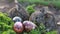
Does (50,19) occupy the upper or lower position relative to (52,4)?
upper

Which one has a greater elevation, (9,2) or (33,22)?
(33,22)

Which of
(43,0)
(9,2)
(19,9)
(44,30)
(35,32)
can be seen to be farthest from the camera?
(9,2)

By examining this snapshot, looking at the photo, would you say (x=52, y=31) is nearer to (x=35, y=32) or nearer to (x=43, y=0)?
(x=35, y=32)

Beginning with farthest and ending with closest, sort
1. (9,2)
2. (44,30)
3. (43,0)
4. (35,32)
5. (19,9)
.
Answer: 1. (9,2)
2. (43,0)
3. (19,9)
4. (44,30)
5. (35,32)

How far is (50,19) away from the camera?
A: 2.88 m

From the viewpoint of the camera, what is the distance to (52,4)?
177 inches

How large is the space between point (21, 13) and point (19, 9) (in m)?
0.06

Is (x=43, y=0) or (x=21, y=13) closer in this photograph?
(x=21, y=13)

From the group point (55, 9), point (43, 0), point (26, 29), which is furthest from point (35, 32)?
point (43, 0)

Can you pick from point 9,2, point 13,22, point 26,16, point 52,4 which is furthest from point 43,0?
point 13,22

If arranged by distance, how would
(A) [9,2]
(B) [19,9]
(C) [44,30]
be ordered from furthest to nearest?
(A) [9,2] < (B) [19,9] < (C) [44,30]

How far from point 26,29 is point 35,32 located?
12cm

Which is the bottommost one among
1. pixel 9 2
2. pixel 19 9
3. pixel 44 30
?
pixel 9 2

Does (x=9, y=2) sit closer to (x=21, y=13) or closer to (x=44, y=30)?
(x=21, y=13)
